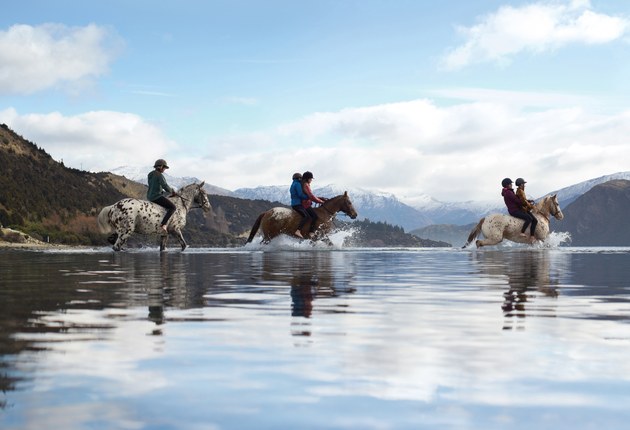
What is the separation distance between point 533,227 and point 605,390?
19.6 metres

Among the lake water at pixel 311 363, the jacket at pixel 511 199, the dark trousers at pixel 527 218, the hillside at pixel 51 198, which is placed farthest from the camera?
the hillside at pixel 51 198

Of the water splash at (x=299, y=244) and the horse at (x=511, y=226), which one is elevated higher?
the horse at (x=511, y=226)

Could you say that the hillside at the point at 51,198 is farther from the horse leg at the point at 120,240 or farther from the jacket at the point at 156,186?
the jacket at the point at 156,186

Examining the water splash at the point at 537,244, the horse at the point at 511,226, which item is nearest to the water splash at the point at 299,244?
the water splash at the point at 537,244

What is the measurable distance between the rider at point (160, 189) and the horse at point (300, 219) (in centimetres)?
341

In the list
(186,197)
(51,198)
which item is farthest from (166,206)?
(51,198)

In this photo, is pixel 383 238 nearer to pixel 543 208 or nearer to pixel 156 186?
pixel 543 208

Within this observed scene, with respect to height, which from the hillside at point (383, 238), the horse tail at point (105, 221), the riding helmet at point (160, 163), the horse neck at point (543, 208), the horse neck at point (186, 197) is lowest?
the hillside at point (383, 238)

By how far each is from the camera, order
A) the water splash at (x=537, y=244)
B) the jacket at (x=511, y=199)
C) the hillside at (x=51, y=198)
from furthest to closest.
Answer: the hillside at (x=51, y=198)
the water splash at (x=537, y=244)
the jacket at (x=511, y=199)

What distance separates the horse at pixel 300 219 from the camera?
1902cm

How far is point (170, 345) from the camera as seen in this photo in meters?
2.96

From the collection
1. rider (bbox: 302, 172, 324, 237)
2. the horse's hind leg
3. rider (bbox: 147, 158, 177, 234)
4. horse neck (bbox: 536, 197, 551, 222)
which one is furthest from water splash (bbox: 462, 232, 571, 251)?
rider (bbox: 147, 158, 177, 234)

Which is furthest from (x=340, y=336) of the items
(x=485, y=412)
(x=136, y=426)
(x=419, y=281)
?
(x=419, y=281)

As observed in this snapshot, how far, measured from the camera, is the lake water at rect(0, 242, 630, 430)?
6.37 feet
